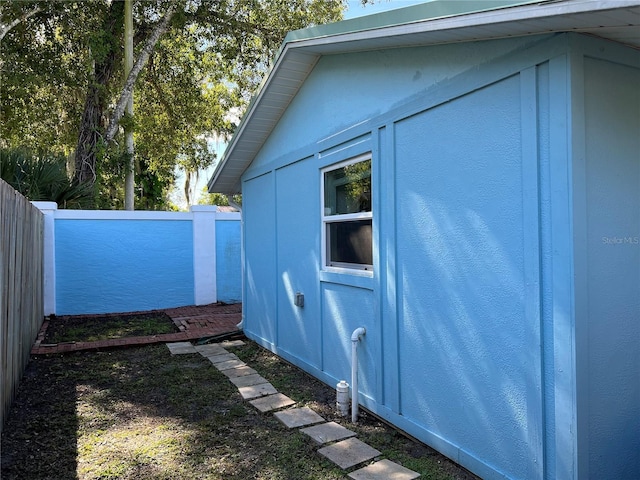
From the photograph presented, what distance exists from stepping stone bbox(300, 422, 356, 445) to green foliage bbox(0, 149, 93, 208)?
878 centimetres

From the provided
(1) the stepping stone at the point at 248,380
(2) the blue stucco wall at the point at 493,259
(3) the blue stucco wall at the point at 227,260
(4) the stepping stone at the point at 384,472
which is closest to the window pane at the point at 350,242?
(2) the blue stucco wall at the point at 493,259

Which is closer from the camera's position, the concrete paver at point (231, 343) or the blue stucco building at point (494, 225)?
the blue stucco building at point (494, 225)

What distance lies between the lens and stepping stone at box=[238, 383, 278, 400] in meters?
5.01

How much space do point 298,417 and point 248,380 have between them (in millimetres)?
1370

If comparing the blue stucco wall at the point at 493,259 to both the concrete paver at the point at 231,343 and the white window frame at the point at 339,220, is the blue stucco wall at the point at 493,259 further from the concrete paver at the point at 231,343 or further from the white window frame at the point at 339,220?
the concrete paver at the point at 231,343

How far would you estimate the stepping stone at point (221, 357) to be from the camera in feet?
21.3

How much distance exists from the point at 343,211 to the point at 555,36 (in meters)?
2.69

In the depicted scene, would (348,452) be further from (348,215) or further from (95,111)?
(95,111)

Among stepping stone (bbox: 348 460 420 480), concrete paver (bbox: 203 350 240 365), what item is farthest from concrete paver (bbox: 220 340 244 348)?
stepping stone (bbox: 348 460 420 480)

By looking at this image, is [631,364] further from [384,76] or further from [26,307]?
[26,307]

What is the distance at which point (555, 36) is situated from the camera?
2.58 meters

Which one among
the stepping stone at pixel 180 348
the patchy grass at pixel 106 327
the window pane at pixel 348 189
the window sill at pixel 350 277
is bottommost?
the stepping stone at pixel 180 348

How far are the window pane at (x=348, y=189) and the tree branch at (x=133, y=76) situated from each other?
9.67 metres

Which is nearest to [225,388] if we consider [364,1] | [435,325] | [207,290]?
[435,325]
